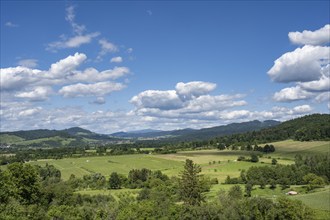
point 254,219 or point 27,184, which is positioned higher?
point 27,184

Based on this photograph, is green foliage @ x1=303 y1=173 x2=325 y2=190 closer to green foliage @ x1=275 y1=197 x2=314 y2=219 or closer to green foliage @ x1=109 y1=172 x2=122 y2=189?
green foliage @ x1=275 y1=197 x2=314 y2=219

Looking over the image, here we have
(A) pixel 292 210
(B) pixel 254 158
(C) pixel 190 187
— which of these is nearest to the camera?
(A) pixel 292 210

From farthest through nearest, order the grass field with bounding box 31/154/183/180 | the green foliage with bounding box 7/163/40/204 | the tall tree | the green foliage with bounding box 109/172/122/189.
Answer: the grass field with bounding box 31/154/183/180 < the green foliage with bounding box 109/172/122/189 < the tall tree < the green foliage with bounding box 7/163/40/204

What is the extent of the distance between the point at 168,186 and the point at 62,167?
238 feet

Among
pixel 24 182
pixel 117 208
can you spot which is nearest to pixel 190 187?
pixel 117 208

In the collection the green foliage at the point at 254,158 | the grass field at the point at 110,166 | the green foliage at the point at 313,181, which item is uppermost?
the green foliage at the point at 254,158

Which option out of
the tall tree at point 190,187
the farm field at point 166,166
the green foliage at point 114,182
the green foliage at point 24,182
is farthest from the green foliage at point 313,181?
the green foliage at point 24,182

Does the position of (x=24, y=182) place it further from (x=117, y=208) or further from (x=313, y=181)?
(x=313, y=181)

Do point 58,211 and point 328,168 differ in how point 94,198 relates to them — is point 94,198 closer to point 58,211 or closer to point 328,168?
point 58,211

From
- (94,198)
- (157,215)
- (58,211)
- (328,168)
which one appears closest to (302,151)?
(328,168)

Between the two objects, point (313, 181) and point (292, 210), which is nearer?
point (292, 210)

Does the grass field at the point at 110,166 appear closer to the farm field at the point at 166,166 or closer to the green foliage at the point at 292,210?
the farm field at the point at 166,166

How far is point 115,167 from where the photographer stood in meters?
182

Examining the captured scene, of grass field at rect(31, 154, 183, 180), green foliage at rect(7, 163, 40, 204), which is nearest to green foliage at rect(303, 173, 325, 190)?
grass field at rect(31, 154, 183, 180)
